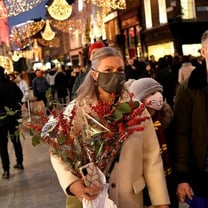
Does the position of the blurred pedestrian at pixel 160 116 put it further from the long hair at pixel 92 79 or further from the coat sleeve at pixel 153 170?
the long hair at pixel 92 79

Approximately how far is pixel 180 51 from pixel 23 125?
2044cm

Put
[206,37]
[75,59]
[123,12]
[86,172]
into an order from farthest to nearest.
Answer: [75,59] → [123,12] → [206,37] → [86,172]

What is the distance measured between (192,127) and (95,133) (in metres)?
0.89

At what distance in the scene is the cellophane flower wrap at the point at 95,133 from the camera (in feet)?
8.46

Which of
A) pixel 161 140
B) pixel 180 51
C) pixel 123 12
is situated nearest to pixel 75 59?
pixel 123 12

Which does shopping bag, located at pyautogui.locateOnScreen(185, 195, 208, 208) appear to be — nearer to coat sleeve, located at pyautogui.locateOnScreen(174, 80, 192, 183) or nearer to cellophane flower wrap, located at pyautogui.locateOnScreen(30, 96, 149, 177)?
coat sleeve, located at pyautogui.locateOnScreen(174, 80, 192, 183)

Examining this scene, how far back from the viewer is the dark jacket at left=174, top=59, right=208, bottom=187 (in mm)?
3117

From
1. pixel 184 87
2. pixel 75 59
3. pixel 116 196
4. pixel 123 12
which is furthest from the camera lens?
pixel 75 59

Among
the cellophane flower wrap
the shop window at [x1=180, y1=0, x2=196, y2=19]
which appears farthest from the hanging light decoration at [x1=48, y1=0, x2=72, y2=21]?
the cellophane flower wrap

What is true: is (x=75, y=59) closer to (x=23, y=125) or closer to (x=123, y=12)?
(x=123, y=12)

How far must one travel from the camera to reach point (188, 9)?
76.3 feet

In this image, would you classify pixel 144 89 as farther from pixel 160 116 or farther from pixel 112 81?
pixel 112 81

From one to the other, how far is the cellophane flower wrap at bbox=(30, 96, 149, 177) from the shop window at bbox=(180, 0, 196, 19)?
69.2ft

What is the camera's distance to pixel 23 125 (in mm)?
2848
